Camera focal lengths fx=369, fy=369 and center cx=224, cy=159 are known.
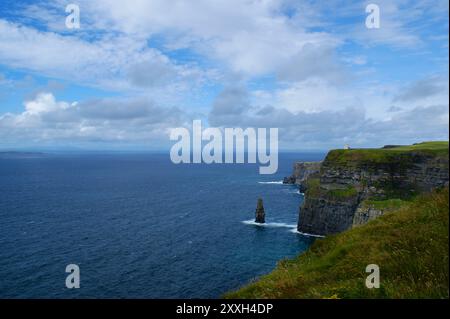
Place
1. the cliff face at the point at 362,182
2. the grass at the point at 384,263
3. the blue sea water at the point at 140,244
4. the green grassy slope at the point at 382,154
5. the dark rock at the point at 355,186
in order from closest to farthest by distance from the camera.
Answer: the grass at the point at 384,263, the blue sea water at the point at 140,244, the cliff face at the point at 362,182, the dark rock at the point at 355,186, the green grassy slope at the point at 382,154

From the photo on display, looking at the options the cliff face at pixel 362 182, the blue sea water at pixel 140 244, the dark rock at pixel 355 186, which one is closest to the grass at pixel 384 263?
the blue sea water at pixel 140 244

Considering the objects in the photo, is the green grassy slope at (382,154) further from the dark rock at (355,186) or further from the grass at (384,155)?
the dark rock at (355,186)

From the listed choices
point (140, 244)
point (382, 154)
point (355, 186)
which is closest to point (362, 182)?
point (355, 186)

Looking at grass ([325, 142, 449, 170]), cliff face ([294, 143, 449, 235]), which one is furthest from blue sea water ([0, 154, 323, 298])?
grass ([325, 142, 449, 170])

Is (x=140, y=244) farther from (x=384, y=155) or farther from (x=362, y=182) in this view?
(x=384, y=155)

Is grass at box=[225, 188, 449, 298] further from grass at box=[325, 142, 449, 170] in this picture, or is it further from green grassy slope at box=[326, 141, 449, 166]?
green grassy slope at box=[326, 141, 449, 166]

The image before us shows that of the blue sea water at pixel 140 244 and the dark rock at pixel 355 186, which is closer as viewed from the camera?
the blue sea water at pixel 140 244
